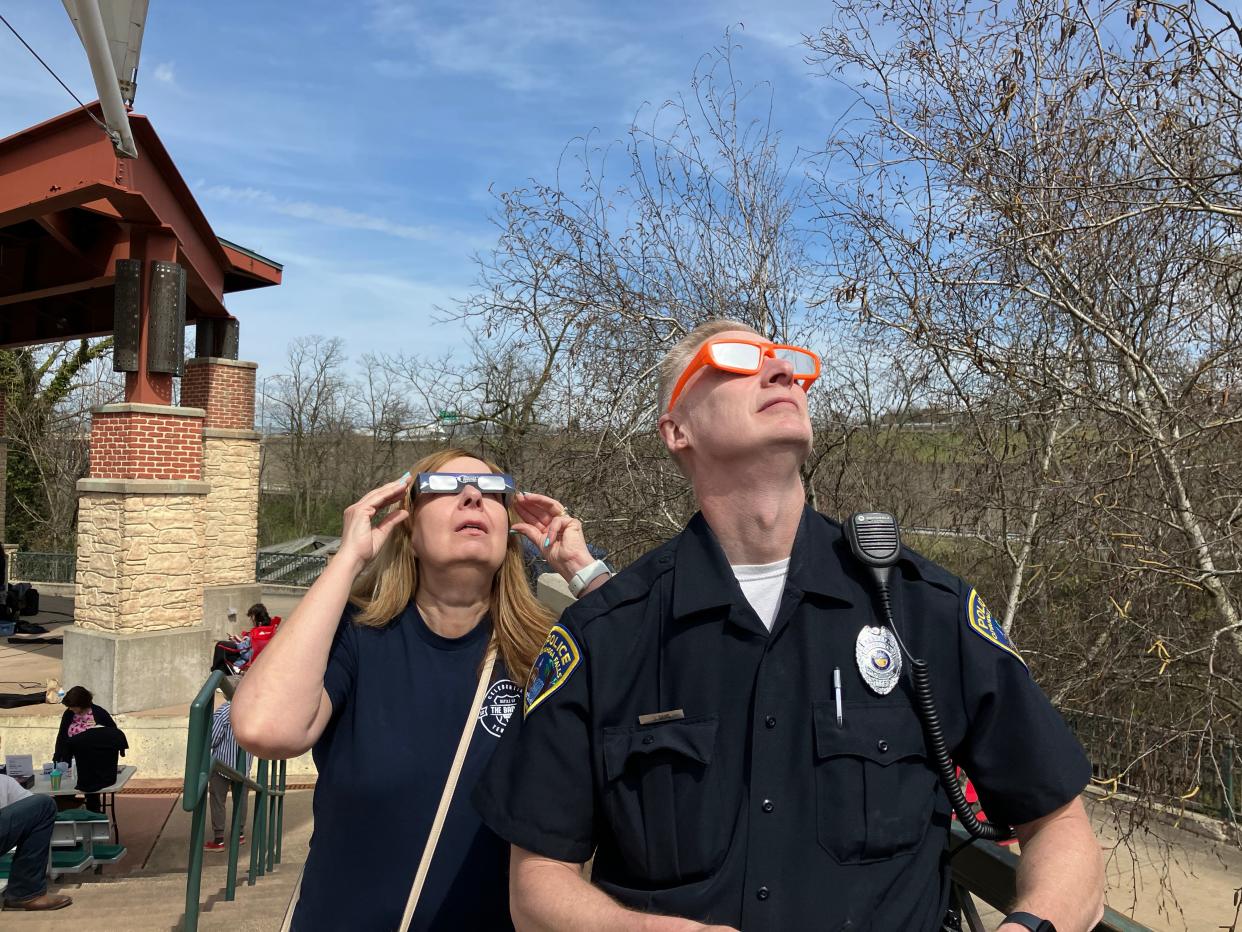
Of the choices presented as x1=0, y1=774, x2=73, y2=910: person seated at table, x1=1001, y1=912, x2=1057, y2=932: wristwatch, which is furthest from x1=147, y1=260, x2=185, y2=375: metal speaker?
x1=1001, y1=912, x2=1057, y2=932: wristwatch

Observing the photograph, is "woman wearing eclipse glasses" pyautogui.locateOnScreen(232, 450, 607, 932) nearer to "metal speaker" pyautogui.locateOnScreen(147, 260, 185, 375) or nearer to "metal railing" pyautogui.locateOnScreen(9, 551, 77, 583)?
"metal speaker" pyautogui.locateOnScreen(147, 260, 185, 375)

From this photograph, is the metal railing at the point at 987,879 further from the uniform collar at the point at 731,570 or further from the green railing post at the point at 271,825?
the green railing post at the point at 271,825

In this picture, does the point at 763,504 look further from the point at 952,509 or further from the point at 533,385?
the point at 533,385

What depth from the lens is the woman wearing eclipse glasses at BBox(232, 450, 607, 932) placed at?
6.86 ft

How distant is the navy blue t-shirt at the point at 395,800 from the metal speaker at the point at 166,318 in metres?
11.1

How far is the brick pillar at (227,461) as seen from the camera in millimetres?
15641

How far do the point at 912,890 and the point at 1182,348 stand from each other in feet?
20.4

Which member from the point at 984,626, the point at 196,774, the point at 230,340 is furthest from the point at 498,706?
the point at 230,340

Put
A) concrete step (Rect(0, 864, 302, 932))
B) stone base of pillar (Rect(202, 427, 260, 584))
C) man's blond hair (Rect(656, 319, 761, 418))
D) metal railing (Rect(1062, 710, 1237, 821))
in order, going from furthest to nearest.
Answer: stone base of pillar (Rect(202, 427, 260, 584)) < concrete step (Rect(0, 864, 302, 932)) < metal railing (Rect(1062, 710, 1237, 821)) < man's blond hair (Rect(656, 319, 761, 418))

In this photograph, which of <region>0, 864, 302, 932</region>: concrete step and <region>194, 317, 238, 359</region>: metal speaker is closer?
<region>0, 864, 302, 932</region>: concrete step

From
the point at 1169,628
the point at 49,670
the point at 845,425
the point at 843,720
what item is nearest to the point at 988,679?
the point at 843,720

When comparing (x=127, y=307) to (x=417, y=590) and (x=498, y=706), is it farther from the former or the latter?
(x=498, y=706)

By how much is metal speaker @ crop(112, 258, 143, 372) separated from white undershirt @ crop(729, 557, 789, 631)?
12.0 meters

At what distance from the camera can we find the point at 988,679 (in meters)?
1.50
